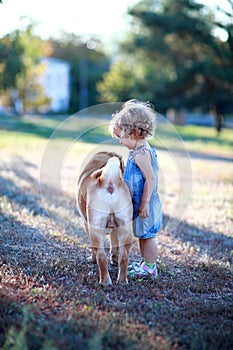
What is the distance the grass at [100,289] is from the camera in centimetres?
367

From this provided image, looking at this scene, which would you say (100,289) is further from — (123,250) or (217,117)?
(217,117)

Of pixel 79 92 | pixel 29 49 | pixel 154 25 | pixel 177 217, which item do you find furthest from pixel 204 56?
pixel 79 92

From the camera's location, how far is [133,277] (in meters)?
5.27

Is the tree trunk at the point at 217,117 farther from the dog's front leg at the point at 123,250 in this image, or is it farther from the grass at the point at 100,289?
the dog's front leg at the point at 123,250

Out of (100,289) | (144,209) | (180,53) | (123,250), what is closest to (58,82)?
(180,53)

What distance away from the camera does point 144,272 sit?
5363mm

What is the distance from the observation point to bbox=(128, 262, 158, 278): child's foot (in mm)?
5350

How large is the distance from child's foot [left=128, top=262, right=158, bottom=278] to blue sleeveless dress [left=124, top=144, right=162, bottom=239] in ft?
0.99

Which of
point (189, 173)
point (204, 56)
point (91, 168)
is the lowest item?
point (189, 173)

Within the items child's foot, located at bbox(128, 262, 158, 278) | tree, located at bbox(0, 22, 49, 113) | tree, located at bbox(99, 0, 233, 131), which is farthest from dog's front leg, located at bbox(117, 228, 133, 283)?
tree, located at bbox(99, 0, 233, 131)

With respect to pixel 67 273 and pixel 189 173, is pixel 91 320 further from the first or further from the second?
pixel 189 173

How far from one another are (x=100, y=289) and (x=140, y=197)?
102 centimetres

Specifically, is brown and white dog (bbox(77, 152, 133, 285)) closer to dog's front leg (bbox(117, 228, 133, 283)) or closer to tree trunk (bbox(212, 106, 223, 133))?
dog's front leg (bbox(117, 228, 133, 283))

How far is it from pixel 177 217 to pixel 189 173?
5224 mm
